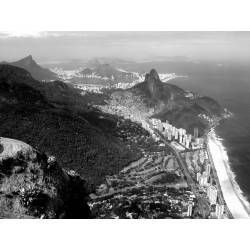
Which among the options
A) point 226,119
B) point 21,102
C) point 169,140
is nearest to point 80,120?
point 21,102

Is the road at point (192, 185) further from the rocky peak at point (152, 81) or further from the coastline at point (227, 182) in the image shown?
the rocky peak at point (152, 81)

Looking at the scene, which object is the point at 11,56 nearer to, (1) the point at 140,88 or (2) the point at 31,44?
(2) the point at 31,44

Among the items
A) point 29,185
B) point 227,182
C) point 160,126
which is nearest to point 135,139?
point 160,126

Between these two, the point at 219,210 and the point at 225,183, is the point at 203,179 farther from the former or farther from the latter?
the point at 219,210

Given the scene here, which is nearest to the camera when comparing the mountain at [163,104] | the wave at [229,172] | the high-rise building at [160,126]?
the wave at [229,172]

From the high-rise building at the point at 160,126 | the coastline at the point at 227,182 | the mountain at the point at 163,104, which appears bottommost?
the coastline at the point at 227,182

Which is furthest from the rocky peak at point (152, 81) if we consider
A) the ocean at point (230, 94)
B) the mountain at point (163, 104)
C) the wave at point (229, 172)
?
the wave at point (229, 172)

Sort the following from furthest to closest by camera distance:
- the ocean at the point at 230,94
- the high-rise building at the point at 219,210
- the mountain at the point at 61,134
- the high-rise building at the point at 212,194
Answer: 1. the ocean at the point at 230,94
2. the mountain at the point at 61,134
3. the high-rise building at the point at 212,194
4. the high-rise building at the point at 219,210
